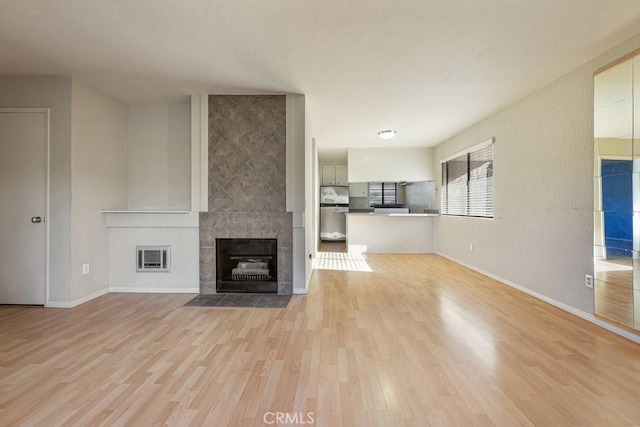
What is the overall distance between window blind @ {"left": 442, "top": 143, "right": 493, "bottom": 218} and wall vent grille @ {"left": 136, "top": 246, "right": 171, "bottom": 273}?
15.1ft

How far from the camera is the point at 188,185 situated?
4.18 meters

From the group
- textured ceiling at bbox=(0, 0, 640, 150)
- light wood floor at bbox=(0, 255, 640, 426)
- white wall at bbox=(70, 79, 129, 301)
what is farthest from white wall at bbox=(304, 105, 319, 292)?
white wall at bbox=(70, 79, 129, 301)

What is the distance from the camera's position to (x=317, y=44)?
103 inches

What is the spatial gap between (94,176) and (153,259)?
1.17m

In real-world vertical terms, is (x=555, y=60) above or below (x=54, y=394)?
above

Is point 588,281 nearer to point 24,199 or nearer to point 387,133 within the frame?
point 387,133

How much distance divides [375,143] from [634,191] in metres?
4.66

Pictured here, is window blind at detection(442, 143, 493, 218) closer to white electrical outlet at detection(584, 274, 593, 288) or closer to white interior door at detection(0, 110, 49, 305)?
white electrical outlet at detection(584, 274, 593, 288)

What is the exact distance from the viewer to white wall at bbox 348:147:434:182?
7207 mm

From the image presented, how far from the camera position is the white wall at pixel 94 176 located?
338cm

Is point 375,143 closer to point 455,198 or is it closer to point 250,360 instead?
point 455,198

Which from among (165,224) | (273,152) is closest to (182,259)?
(165,224)

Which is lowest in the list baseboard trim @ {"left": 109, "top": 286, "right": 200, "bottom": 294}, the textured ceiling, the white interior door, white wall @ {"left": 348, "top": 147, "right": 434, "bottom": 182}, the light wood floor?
the light wood floor

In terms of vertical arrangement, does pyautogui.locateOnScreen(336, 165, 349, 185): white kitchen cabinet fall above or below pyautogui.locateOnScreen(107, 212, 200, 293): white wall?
above
